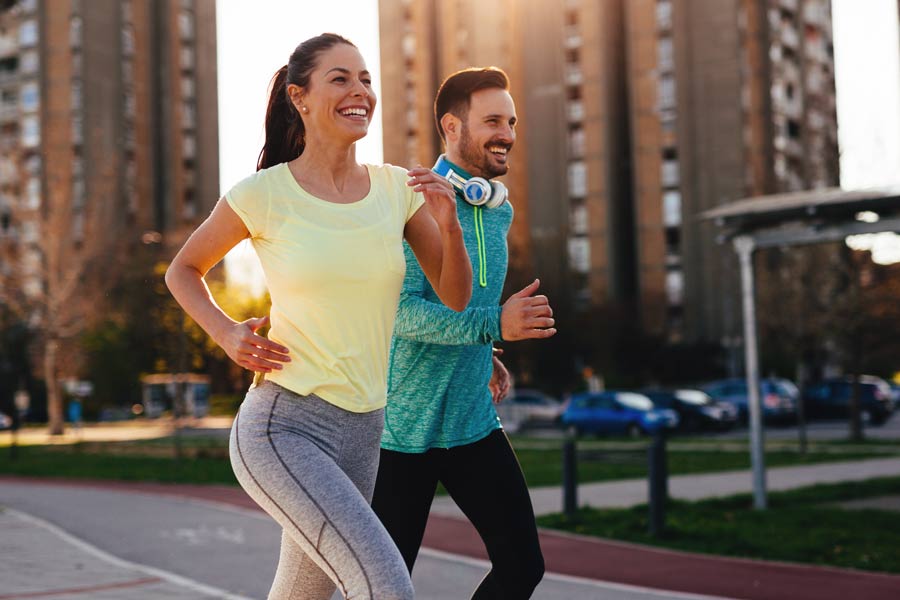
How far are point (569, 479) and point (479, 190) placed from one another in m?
8.80

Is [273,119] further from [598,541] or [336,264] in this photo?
[598,541]

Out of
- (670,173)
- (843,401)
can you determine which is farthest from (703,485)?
(670,173)

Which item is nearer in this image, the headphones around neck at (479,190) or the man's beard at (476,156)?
the headphones around neck at (479,190)

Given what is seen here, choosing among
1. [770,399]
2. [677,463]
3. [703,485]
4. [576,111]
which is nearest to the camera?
[703,485]

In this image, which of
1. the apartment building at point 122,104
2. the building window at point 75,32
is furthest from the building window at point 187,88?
the building window at point 75,32

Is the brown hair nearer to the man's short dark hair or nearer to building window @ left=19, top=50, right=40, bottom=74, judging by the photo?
the man's short dark hair

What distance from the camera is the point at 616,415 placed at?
108 feet

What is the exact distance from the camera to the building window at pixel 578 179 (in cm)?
7144

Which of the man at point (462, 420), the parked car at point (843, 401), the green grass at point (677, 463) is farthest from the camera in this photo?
the parked car at point (843, 401)

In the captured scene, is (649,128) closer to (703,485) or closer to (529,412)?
(529,412)

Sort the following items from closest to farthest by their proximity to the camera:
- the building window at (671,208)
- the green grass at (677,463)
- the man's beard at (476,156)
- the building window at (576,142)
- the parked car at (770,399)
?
the man's beard at (476,156) → the green grass at (677,463) → the parked car at (770,399) → the building window at (671,208) → the building window at (576,142)

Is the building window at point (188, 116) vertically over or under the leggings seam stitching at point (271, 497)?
over

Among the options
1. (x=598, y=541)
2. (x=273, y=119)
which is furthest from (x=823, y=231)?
(x=273, y=119)

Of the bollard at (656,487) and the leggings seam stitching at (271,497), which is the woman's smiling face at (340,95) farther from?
the bollard at (656,487)
